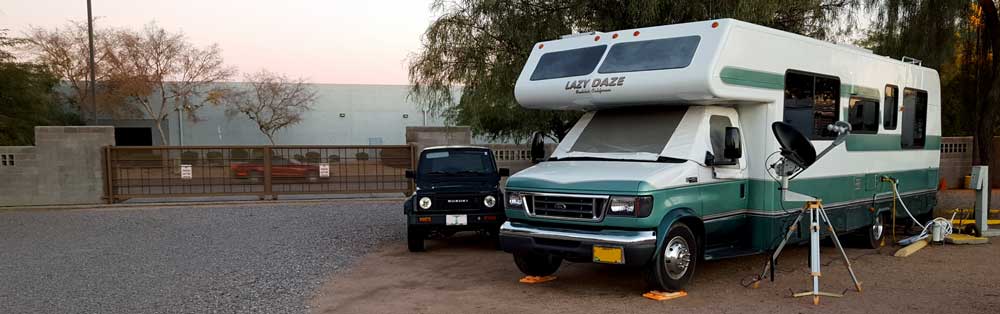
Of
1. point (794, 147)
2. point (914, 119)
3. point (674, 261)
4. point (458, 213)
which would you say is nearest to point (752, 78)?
point (794, 147)

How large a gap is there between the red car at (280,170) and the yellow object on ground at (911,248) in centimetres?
1315

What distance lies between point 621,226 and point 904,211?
232 inches

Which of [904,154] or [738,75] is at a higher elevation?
[738,75]

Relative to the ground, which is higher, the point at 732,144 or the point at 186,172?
the point at 732,144

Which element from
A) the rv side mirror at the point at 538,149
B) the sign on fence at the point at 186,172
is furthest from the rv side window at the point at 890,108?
the sign on fence at the point at 186,172

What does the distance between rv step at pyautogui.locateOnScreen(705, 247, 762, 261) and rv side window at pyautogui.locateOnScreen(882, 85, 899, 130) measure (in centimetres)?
341

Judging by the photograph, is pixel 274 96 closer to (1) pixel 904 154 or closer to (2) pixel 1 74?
(2) pixel 1 74

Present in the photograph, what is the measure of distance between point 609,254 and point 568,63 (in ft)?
8.23

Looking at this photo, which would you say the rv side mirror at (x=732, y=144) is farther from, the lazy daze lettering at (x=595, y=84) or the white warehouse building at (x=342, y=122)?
the white warehouse building at (x=342, y=122)

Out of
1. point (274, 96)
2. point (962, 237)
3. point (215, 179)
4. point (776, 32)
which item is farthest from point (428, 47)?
point (274, 96)

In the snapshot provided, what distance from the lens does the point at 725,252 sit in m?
7.27

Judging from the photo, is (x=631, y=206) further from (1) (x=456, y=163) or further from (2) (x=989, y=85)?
(2) (x=989, y=85)

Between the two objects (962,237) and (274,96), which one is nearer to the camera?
(962,237)

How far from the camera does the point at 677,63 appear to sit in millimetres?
6914
